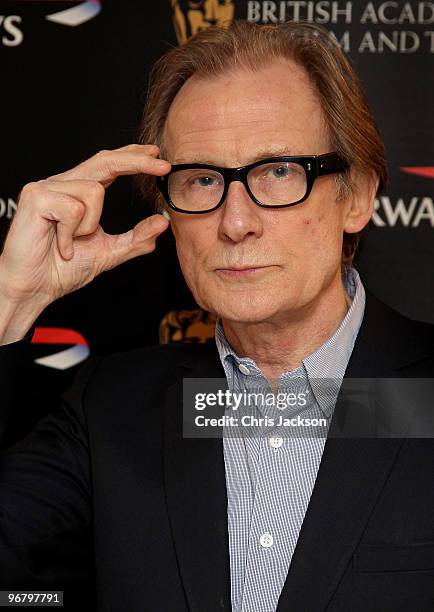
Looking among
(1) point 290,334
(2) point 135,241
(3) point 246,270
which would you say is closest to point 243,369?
(1) point 290,334

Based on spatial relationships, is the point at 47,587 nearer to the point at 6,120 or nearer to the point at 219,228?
the point at 219,228

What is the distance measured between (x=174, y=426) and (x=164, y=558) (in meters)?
0.26

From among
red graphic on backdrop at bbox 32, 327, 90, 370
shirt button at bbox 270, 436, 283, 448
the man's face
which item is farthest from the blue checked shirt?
red graphic on backdrop at bbox 32, 327, 90, 370

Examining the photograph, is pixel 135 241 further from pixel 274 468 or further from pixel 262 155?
pixel 274 468

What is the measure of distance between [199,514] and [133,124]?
3.59 feet

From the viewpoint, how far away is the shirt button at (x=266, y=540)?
1583mm

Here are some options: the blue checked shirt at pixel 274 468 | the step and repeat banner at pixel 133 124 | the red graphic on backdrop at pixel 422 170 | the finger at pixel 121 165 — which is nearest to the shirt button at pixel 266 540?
the blue checked shirt at pixel 274 468

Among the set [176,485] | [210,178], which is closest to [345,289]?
[210,178]

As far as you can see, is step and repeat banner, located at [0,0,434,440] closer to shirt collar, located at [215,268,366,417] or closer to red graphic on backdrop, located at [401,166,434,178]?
red graphic on backdrop, located at [401,166,434,178]

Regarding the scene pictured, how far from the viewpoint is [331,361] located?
1.75 m

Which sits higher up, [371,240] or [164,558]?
[371,240]

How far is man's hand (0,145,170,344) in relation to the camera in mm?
1722

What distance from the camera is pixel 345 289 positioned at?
6.24 feet

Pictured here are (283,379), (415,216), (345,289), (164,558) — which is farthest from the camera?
(415,216)
